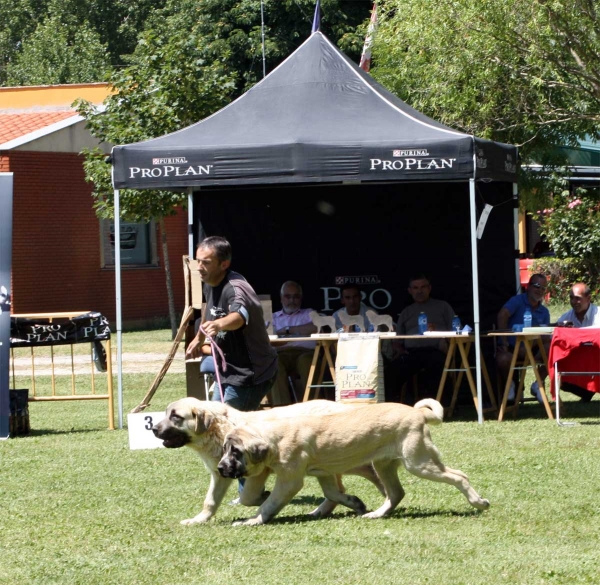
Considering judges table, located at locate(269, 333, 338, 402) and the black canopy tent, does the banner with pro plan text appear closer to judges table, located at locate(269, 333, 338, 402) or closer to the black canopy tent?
the black canopy tent

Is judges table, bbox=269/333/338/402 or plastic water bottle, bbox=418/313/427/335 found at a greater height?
plastic water bottle, bbox=418/313/427/335

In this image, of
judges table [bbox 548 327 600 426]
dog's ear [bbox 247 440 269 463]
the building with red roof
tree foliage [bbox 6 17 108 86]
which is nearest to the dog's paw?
dog's ear [bbox 247 440 269 463]

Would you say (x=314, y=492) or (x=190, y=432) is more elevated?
(x=190, y=432)

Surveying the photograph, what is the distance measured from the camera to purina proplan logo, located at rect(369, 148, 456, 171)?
1090 centimetres

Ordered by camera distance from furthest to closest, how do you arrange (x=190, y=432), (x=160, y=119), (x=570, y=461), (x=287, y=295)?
(x=160, y=119) → (x=287, y=295) → (x=570, y=461) → (x=190, y=432)

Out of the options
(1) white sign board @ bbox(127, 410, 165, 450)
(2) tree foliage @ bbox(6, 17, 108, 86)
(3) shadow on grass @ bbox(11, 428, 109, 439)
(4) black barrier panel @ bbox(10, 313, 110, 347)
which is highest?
(2) tree foliage @ bbox(6, 17, 108, 86)

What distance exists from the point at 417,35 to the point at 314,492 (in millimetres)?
10366

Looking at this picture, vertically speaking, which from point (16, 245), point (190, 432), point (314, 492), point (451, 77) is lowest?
point (314, 492)

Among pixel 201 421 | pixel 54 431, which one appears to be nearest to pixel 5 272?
pixel 54 431

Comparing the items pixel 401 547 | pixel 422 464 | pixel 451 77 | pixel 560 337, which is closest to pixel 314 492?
pixel 422 464

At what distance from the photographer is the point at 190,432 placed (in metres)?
6.67

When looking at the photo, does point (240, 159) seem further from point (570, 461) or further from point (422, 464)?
point (422, 464)

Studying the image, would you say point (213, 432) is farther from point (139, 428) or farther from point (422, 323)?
point (422, 323)

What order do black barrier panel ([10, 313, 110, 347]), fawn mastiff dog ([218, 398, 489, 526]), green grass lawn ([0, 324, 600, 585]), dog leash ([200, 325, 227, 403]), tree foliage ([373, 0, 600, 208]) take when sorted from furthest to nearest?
tree foliage ([373, 0, 600, 208]), black barrier panel ([10, 313, 110, 347]), dog leash ([200, 325, 227, 403]), fawn mastiff dog ([218, 398, 489, 526]), green grass lawn ([0, 324, 600, 585])
